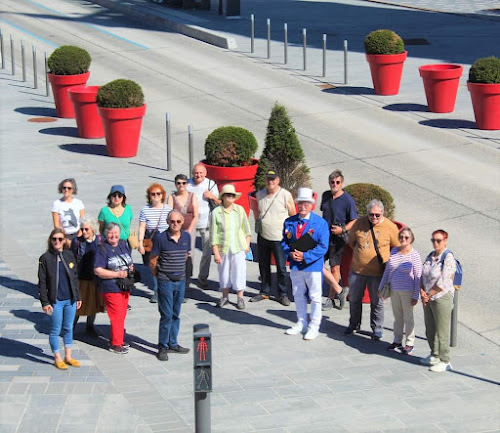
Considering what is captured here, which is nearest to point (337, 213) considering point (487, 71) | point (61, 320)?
point (61, 320)

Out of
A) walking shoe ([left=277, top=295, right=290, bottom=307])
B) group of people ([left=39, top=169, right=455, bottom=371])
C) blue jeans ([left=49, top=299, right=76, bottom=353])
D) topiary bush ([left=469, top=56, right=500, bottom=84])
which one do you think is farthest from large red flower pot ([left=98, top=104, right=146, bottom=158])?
blue jeans ([left=49, top=299, right=76, bottom=353])

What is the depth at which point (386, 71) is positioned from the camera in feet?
85.8

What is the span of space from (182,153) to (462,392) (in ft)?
37.6

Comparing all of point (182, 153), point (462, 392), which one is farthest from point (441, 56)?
point (462, 392)

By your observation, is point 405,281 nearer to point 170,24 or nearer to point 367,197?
point 367,197

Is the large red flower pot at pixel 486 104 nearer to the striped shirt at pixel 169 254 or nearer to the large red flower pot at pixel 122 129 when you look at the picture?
the large red flower pot at pixel 122 129

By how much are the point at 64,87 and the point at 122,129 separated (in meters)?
3.61

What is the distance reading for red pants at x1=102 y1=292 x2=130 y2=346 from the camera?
39.7 ft

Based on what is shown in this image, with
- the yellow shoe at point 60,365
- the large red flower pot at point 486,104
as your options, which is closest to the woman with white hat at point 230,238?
the yellow shoe at point 60,365

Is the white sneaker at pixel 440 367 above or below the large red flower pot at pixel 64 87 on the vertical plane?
below

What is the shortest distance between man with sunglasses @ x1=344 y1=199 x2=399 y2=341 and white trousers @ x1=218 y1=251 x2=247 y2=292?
1549mm

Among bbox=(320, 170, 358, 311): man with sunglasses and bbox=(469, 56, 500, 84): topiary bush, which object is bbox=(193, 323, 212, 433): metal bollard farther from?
bbox=(469, 56, 500, 84): topiary bush

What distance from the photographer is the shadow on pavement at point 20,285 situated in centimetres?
1418

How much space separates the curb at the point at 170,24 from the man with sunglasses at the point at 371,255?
68.5 ft
